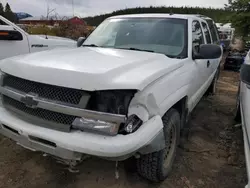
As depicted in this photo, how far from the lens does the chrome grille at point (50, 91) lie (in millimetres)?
2115

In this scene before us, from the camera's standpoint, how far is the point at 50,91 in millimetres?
2201

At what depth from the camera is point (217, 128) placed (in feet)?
14.9

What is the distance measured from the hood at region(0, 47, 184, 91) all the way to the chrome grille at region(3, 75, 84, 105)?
63 mm

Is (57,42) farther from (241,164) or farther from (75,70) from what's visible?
(241,164)

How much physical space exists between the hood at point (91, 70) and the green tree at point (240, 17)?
6.75 metres

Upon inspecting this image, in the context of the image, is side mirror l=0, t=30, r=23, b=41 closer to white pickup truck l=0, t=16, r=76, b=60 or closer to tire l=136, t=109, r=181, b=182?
white pickup truck l=0, t=16, r=76, b=60

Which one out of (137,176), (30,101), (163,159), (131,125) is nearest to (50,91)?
(30,101)

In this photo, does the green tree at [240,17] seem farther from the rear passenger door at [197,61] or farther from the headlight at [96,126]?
the headlight at [96,126]

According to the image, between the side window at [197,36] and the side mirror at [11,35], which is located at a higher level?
the side window at [197,36]

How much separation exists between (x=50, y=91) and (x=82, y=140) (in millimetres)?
525

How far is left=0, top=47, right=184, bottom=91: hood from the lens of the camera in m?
2.04

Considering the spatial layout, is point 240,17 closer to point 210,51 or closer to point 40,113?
point 210,51

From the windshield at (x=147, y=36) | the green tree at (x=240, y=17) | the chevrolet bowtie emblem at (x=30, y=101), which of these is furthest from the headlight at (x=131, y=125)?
the green tree at (x=240, y=17)

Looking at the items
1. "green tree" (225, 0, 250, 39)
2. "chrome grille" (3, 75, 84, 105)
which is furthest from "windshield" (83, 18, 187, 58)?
"green tree" (225, 0, 250, 39)
